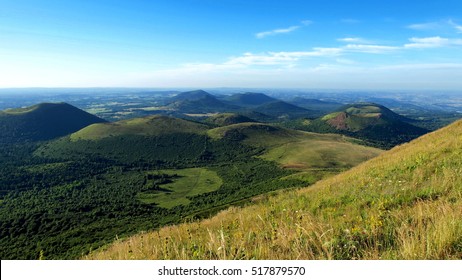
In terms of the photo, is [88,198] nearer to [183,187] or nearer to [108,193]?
[108,193]

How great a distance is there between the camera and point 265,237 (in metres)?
5.86

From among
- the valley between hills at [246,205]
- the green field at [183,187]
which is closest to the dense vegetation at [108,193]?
the green field at [183,187]

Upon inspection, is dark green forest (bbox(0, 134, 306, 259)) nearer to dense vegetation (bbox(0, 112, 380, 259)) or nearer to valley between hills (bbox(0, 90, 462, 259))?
dense vegetation (bbox(0, 112, 380, 259))

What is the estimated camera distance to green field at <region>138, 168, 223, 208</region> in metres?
131

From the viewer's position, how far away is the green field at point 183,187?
131 m

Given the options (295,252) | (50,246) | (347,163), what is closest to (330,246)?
(295,252)

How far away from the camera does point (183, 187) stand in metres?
151

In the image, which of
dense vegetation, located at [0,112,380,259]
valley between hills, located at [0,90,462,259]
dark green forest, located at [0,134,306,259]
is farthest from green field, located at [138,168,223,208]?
dark green forest, located at [0,134,306,259]

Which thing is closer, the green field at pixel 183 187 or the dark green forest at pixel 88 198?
the dark green forest at pixel 88 198

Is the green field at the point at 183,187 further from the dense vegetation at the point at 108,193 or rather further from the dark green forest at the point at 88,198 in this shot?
the dark green forest at the point at 88,198

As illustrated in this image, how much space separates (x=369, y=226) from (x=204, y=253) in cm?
311

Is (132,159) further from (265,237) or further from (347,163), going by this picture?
(265,237)

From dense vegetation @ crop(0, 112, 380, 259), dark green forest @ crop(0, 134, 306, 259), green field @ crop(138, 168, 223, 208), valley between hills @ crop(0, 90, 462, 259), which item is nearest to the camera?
valley between hills @ crop(0, 90, 462, 259)

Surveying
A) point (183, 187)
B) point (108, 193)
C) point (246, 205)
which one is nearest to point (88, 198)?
point (108, 193)
